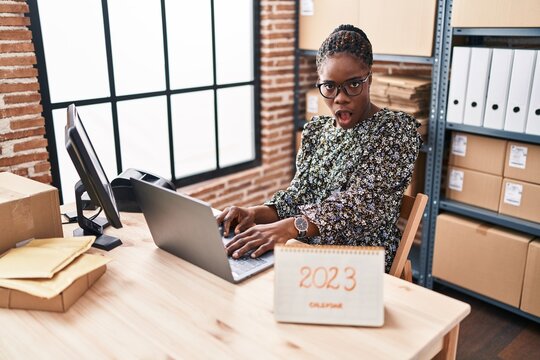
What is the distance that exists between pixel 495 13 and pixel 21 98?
7.08 feet

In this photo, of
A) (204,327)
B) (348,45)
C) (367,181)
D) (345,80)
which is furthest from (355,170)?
(204,327)

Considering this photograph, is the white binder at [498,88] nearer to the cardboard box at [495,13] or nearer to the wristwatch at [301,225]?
the cardboard box at [495,13]

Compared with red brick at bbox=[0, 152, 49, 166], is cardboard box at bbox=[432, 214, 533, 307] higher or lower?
lower

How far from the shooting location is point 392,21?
2742 mm

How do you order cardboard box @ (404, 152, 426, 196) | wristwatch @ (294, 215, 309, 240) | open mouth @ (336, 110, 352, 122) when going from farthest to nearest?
1. cardboard box @ (404, 152, 426, 196)
2. open mouth @ (336, 110, 352, 122)
3. wristwatch @ (294, 215, 309, 240)

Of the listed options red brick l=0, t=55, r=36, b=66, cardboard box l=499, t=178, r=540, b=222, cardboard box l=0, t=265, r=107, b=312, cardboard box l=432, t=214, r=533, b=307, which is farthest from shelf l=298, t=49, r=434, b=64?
cardboard box l=0, t=265, r=107, b=312

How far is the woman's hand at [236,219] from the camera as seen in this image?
168 centimetres

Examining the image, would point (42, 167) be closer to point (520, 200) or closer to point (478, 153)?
point (478, 153)

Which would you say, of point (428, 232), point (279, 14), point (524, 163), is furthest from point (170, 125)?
point (524, 163)

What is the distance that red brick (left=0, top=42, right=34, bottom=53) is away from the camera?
2.12m

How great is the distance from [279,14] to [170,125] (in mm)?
1013

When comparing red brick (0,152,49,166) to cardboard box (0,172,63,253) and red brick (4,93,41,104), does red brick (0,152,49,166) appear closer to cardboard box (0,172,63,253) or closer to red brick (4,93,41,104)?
red brick (4,93,41,104)

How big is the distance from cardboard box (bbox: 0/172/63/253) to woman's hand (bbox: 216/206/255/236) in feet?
1.70

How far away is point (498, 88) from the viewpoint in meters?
2.38
